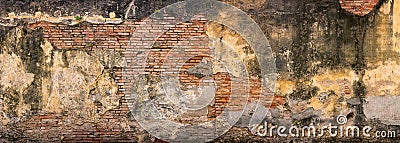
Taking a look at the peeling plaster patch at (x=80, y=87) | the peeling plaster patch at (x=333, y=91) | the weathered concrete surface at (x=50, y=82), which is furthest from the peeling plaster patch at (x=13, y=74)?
the peeling plaster patch at (x=333, y=91)

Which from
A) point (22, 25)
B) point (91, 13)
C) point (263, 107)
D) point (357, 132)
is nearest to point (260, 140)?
point (263, 107)

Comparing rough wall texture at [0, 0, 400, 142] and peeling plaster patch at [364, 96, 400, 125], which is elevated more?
rough wall texture at [0, 0, 400, 142]

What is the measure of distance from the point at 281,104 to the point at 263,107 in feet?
0.74

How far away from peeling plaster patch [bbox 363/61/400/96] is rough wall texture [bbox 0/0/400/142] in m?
0.01

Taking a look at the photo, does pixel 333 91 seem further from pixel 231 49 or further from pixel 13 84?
pixel 13 84

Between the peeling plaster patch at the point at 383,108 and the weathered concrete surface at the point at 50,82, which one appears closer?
the weathered concrete surface at the point at 50,82

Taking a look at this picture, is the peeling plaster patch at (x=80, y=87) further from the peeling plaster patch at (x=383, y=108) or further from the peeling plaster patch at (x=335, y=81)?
the peeling plaster patch at (x=383, y=108)

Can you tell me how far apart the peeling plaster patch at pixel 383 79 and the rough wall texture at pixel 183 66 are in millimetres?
12

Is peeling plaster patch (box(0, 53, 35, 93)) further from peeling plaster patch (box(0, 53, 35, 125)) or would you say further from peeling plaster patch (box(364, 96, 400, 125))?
peeling plaster patch (box(364, 96, 400, 125))

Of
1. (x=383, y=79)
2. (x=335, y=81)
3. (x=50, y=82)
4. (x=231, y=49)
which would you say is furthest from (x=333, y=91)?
(x=50, y=82)

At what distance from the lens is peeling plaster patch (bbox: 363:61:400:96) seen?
5.63 m

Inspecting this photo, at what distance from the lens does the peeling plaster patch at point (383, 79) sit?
18.5 ft

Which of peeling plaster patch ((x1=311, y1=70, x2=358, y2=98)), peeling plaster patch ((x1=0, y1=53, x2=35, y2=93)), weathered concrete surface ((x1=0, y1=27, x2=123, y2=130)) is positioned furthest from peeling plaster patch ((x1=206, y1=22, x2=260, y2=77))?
peeling plaster patch ((x1=0, y1=53, x2=35, y2=93))

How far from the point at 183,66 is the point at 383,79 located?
2.47 metres
